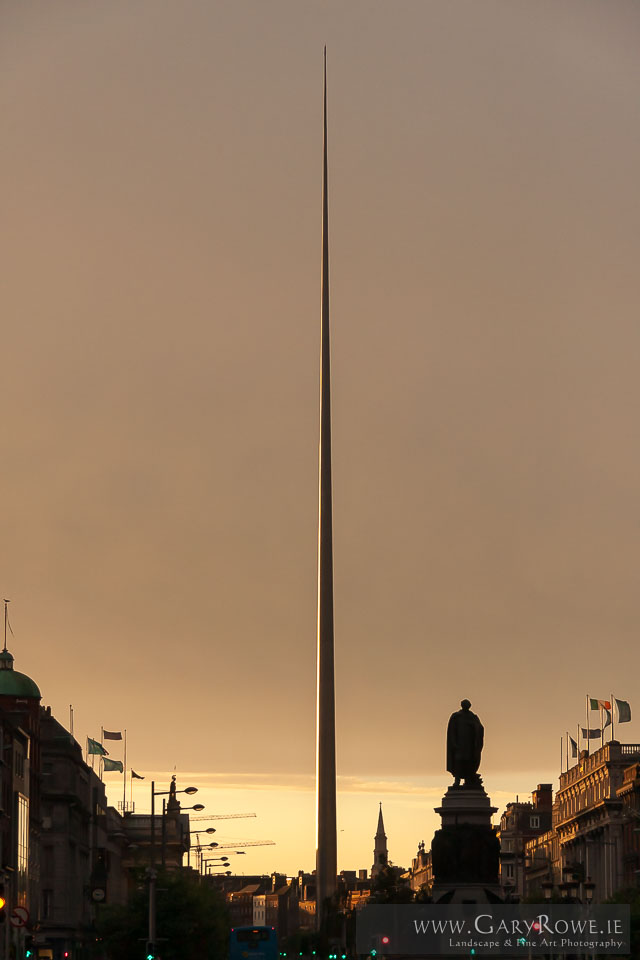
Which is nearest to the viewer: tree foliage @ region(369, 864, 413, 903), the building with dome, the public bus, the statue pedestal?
the statue pedestal

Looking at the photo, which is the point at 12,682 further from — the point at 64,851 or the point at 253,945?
the point at 253,945

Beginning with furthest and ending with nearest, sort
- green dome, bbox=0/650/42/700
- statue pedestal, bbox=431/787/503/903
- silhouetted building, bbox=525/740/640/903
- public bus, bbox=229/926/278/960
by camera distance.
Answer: silhouetted building, bbox=525/740/640/903
green dome, bbox=0/650/42/700
public bus, bbox=229/926/278/960
statue pedestal, bbox=431/787/503/903

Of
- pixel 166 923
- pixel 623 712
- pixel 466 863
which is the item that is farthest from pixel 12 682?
pixel 466 863

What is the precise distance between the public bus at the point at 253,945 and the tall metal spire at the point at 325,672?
590cm

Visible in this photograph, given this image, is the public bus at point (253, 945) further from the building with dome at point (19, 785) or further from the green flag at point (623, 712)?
the green flag at point (623, 712)

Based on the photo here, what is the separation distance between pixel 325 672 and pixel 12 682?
35.6m

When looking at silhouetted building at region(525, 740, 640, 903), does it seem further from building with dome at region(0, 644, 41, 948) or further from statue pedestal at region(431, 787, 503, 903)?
statue pedestal at region(431, 787, 503, 903)

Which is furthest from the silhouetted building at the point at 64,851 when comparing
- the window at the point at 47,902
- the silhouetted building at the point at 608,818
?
the silhouetted building at the point at 608,818

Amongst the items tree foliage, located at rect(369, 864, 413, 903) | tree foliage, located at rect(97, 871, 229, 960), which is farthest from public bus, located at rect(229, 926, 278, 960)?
tree foliage, located at rect(369, 864, 413, 903)

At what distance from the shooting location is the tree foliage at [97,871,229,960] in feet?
363

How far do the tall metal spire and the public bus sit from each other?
5904 mm

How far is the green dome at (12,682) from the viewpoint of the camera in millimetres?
141250

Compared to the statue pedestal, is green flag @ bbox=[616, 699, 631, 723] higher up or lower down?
higher up

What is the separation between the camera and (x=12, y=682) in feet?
465
